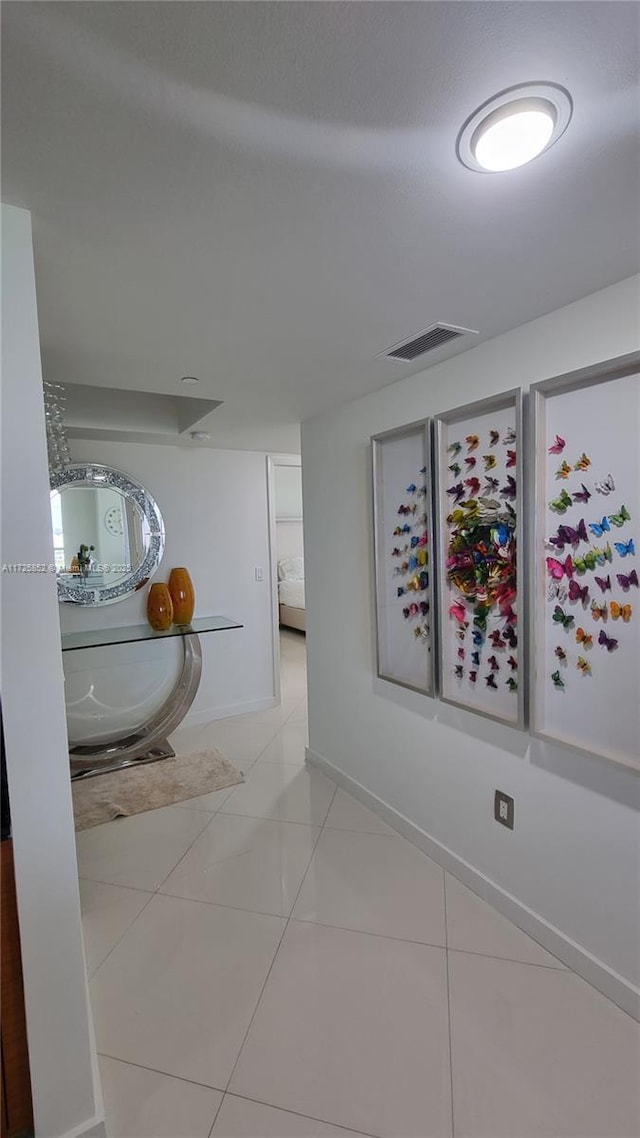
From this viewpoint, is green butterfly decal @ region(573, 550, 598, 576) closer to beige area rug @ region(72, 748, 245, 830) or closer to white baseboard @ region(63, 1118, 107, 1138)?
white baseboard @ region(63, 1118, 107, 1138)

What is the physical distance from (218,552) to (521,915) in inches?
116

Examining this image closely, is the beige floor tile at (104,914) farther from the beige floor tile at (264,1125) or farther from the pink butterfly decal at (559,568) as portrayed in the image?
the pink butterfly decal at (559,568)

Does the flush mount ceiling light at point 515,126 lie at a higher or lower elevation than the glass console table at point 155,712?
higher

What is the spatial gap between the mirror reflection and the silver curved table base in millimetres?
697

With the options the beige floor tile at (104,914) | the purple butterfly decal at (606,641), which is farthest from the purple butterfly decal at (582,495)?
the beige floor tile at (104,914)

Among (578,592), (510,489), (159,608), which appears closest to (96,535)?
(159,608)

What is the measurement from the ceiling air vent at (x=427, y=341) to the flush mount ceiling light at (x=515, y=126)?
31.0 inches

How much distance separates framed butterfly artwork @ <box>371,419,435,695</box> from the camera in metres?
2.13

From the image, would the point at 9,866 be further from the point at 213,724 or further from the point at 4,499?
the point at 213,724

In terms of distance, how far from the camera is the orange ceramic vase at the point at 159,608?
135 inches

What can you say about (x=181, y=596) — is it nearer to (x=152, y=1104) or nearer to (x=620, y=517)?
(x=152, y=1104)

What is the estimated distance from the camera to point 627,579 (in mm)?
1441

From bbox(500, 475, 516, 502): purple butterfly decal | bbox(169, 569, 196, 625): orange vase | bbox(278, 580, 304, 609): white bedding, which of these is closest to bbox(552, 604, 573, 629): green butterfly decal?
bbox(500, 475, 516, 502): purple butterfly decal

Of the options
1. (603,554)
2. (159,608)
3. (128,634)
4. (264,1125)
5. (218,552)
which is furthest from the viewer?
(218,552)
